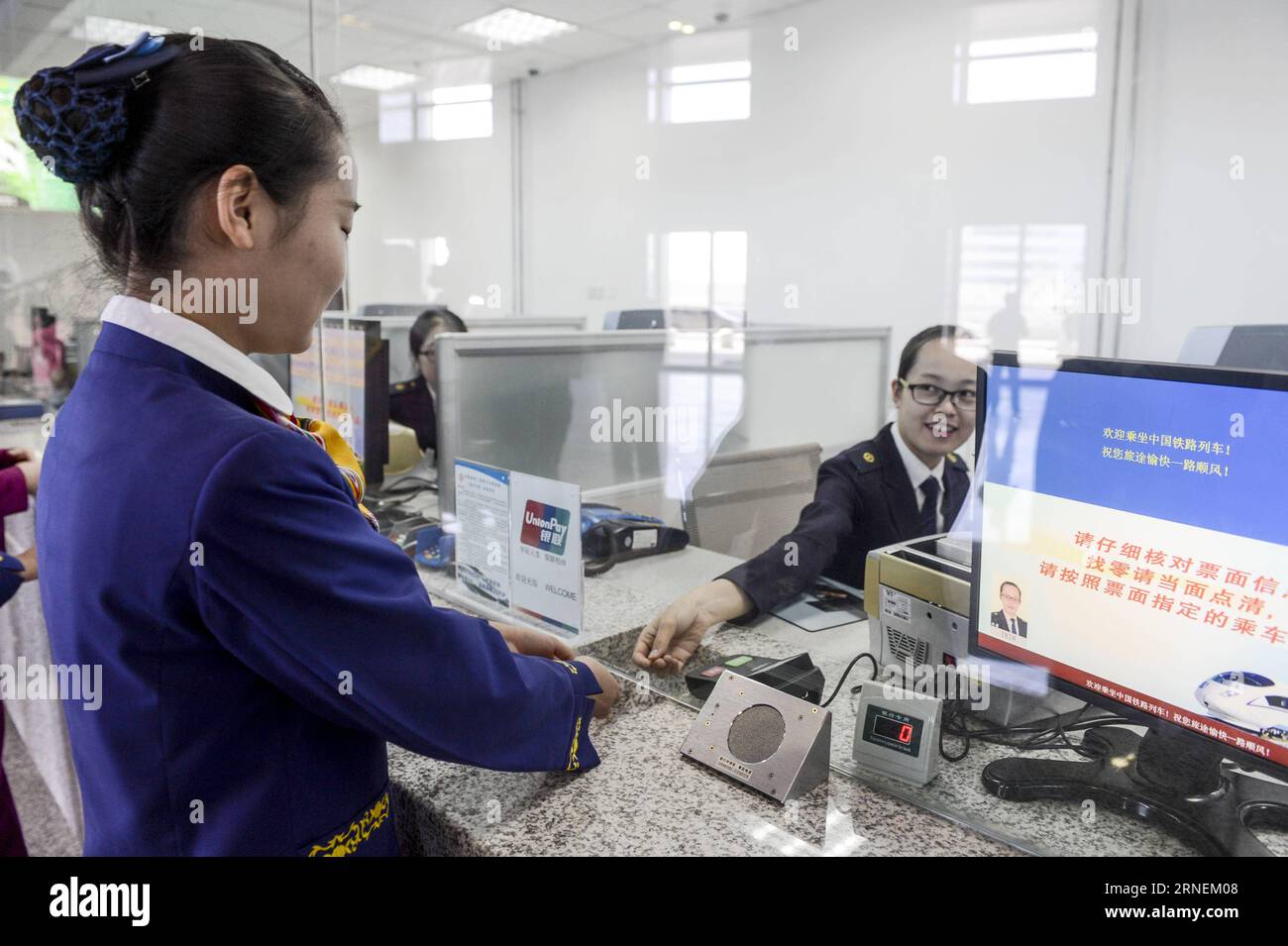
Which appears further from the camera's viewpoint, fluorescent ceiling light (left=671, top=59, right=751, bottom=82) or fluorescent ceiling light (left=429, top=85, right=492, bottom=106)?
fluorescent ceiling light (left=429, top=85, right=492, bottom=106)

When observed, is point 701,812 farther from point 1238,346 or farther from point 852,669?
point 1238,346

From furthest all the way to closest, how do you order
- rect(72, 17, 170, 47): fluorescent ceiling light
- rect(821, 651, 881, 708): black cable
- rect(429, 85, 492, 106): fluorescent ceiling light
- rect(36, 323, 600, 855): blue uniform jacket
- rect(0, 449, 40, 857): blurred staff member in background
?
rect(72, 17, 170, 47): fluorescent ceiling light
rect(429, 85, 492, 106): fluorescent ceiling light
rect(0, 449, 40, 857): blurred staff member in background
rect(821, 651, 881, 708): black cable
rect(36, 323, 600, 855): blue uniform jacket

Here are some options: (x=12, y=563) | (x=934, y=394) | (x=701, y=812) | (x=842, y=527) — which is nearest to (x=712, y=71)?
(x=934, y=394)

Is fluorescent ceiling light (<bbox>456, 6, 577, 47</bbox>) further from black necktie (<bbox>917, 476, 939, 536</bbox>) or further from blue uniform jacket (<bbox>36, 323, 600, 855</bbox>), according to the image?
blue uniform jacket (<bbox>36, 323, 600, 855</bbox>)

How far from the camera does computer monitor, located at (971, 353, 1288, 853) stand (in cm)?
67

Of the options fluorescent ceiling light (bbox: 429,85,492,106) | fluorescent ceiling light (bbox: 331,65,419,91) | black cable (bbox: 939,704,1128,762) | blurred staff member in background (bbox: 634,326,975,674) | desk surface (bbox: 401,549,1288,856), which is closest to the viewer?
desk surface (bbox: 401,549,1288,856)

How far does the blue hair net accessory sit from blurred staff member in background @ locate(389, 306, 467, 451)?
1379mm

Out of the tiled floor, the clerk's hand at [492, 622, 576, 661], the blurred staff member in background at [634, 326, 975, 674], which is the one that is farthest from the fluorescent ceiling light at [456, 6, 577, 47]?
the tiled floor

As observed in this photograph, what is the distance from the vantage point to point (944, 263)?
54.1 inches

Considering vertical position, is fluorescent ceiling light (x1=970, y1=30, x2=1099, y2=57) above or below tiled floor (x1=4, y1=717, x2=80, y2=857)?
above

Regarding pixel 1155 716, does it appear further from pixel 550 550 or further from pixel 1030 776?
pixel 550 550

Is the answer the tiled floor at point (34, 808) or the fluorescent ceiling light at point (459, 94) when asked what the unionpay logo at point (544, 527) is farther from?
the tiled floor at point (34, 808)

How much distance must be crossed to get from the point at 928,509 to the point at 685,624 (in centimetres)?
36
